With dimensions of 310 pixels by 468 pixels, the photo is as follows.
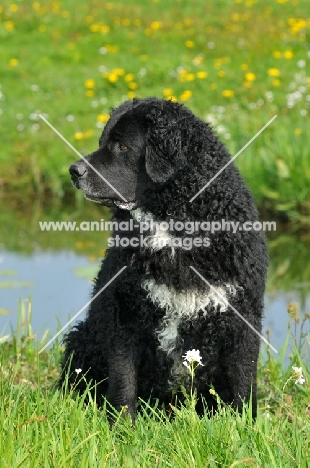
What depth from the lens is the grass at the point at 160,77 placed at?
963 centimetres

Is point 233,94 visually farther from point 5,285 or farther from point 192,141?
point 192,141

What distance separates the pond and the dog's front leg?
184 cm

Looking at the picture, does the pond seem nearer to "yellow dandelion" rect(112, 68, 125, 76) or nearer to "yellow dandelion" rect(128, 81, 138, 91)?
"yellow dandelion" rect(128, 81, 138, 91)

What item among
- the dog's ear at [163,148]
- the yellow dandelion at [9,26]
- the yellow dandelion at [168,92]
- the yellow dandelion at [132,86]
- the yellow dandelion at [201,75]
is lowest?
the dog's ear at [163,148]

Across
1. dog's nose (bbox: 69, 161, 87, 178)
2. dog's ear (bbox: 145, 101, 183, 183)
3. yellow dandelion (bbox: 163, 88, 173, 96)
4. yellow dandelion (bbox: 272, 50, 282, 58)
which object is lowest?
dog's nose (bbox: 69, 161, 87, 178)

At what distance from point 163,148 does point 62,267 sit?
4.34m

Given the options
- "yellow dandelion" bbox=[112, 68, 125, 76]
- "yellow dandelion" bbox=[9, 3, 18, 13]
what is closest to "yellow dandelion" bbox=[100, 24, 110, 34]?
"yellow dandelion" bbox=[9, 3, 18, 13]

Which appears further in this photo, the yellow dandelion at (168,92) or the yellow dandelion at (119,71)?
the yellow dandelion at (119,71)

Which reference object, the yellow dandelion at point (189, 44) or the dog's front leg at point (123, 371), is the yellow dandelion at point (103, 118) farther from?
the dog's front leg at point (123, 371)

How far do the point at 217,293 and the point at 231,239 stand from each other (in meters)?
0.27

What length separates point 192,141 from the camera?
3926mm

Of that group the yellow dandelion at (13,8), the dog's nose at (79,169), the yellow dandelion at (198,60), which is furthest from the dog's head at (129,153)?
the yellow dandelion at (13,8)

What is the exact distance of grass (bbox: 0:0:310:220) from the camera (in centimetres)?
963

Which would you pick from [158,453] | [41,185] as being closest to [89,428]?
[158,453]
